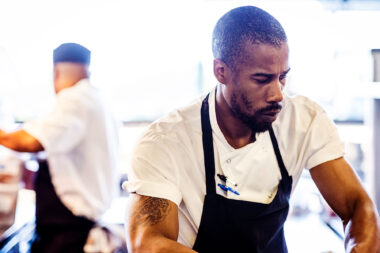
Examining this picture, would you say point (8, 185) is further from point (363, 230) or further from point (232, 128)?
point (363, 230)

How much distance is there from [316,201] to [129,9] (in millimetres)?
1804

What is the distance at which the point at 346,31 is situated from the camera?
2.21 meters

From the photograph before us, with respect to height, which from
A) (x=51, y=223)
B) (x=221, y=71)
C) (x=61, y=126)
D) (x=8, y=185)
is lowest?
(x=51, y=223)

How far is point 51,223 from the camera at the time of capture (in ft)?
5.40

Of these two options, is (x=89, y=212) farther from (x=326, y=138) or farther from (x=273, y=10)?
(x=273, y=10)

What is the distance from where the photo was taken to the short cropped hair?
1.04 metres

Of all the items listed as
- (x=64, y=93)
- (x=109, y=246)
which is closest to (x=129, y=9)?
(x=64, y=93)

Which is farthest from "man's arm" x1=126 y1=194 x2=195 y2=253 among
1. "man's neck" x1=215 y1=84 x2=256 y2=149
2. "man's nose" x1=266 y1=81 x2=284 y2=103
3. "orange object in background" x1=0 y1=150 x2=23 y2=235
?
"orange object in background" x1=0 y1=150 x2=23 y2=235

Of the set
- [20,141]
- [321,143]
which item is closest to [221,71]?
[321,143]

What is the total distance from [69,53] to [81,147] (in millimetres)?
424

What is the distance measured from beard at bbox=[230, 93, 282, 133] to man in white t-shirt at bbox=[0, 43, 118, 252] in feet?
2.58

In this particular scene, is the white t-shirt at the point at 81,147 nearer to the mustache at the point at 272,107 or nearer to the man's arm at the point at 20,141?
the man's arm at the point at 20,141

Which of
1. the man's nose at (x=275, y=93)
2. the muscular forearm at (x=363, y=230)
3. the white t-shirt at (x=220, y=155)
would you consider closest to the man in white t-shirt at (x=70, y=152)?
the white t-shirt at (x=220, y=155)

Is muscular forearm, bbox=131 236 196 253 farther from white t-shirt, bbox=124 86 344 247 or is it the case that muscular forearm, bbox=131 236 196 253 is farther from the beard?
the beard
